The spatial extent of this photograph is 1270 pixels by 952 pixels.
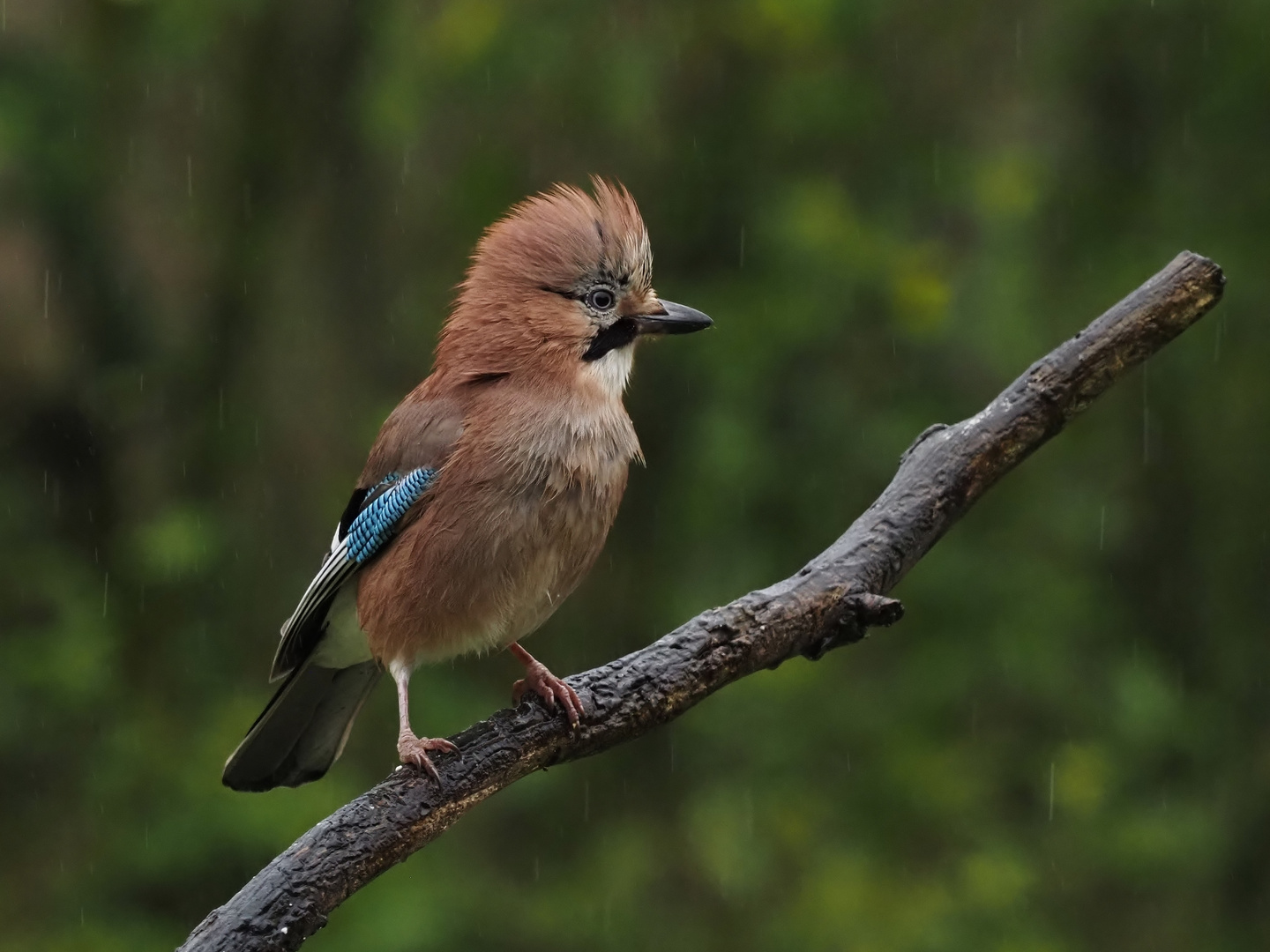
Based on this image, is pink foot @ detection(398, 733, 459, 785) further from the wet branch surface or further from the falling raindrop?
the falling raindrop

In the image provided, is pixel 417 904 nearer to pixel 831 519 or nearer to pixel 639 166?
pixel 831 519

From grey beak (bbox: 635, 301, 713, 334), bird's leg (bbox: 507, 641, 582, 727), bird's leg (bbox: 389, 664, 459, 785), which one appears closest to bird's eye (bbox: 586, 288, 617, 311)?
grey beak (bbox: 635, 301, 713, 334)

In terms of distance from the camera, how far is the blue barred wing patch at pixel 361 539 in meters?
4.54

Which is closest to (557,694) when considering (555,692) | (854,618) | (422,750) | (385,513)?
(555,692)

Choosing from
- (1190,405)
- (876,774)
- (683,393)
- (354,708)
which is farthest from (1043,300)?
(354,708)

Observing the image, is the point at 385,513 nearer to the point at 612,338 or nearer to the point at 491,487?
the point at 491,487

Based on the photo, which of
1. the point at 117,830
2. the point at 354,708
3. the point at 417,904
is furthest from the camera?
the point at 117,830

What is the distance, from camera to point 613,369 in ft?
15.7

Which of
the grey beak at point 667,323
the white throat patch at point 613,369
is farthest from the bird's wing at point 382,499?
the grey beak at point 667,323

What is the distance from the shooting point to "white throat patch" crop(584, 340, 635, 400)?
4688mm

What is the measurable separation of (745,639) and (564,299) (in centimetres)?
129

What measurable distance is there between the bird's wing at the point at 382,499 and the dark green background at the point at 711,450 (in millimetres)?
2662

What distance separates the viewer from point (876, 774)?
743cm

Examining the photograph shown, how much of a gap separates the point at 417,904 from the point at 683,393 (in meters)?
2.78
